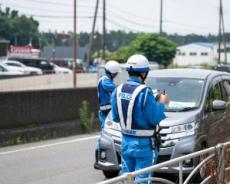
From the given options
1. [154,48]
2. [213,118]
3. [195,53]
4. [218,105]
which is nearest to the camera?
[218,105]

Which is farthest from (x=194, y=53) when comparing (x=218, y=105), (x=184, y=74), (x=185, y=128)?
(x=185, y=128)

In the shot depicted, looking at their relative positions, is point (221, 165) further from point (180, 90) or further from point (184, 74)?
point (184, 74)

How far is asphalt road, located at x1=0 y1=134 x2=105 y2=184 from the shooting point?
31.0ft

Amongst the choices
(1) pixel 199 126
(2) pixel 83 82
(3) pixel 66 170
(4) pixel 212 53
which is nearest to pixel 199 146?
(1) pixel 199 126

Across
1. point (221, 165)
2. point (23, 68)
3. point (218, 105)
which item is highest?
point (218, 105)

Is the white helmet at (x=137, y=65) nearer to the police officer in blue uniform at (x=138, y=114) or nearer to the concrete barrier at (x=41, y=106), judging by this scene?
the police officer in blue uniform at (x=138, y=114)

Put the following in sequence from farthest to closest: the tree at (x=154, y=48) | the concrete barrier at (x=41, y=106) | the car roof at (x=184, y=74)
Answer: the tree at (x=154, y=48), the concrete barrier at (x=41, y=106), the car roof at (x=184, y=74)

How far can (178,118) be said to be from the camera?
8.60 metres

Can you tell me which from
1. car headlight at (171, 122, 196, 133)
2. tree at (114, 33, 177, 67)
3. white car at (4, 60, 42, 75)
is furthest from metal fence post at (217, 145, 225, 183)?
tree at (114, 33, 177, 67)

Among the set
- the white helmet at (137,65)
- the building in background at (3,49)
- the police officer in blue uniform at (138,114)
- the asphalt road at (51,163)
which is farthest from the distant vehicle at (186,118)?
the building in background at (3,49)

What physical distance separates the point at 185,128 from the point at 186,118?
0.55ft

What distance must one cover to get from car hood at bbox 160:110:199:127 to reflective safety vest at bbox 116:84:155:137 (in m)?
2.33

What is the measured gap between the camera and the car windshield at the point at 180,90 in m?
9.15

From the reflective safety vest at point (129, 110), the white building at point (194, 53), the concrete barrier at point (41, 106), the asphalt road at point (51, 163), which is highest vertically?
the reflective safety vest at point (129, 110)
